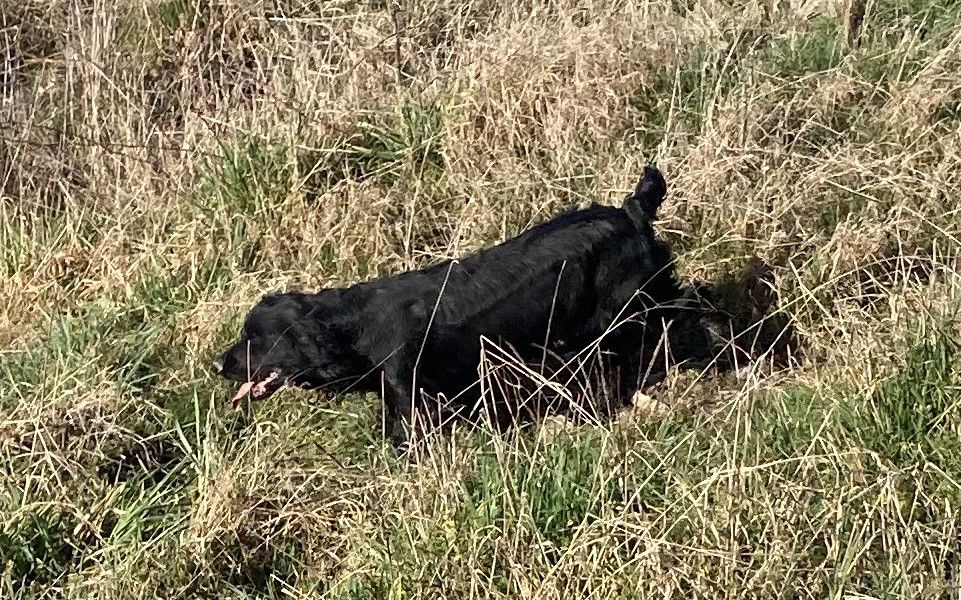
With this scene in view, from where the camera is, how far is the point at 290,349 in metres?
3.65

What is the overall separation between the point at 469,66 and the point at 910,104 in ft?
6.19

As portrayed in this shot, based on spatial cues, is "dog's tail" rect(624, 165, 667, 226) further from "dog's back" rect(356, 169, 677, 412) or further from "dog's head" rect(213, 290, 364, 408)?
"dog's head" rect(213, 290, 364, 408)

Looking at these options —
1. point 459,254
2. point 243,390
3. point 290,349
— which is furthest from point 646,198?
point 243,390

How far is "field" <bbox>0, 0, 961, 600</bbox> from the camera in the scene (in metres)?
2.93

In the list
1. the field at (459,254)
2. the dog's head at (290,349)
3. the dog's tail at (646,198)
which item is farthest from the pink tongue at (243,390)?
the dog's tail at (646,198)

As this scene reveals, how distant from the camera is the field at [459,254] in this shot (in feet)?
9.62

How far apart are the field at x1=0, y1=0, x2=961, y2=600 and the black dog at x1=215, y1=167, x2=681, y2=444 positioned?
21 centimetres

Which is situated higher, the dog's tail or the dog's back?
the dog's tail

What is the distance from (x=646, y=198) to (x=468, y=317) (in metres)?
0.83

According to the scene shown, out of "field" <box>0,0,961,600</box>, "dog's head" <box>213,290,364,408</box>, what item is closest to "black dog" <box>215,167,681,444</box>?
"dog's head" <box>213,290,364,408</box>

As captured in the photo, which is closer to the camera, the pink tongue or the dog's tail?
the pink tongue

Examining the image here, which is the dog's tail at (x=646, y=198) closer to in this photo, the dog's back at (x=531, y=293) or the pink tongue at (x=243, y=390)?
the dog's back at (x=531, y=293)

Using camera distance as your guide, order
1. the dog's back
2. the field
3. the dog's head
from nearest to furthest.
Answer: the field → the dog's head → the dog's back

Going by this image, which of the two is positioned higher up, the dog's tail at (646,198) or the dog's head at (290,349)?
the dog's tail at (646,198)
